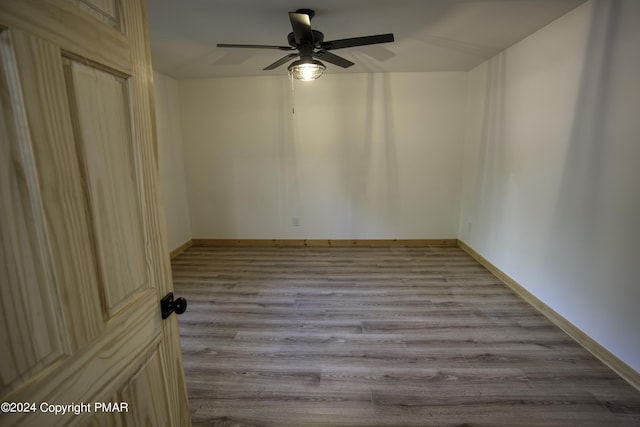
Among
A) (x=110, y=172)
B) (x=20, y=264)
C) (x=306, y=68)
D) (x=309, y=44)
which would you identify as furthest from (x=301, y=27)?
(x=20, y=264)

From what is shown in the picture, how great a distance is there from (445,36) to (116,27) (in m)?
2.84

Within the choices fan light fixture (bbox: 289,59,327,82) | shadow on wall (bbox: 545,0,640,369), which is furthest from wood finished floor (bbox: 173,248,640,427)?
fan light fixture (bbox: 289,59,327,82)

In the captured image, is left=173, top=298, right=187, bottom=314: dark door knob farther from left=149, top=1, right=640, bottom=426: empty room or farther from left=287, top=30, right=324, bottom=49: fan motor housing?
left=287, top=30, right=324, bottom=49: fan motor housing

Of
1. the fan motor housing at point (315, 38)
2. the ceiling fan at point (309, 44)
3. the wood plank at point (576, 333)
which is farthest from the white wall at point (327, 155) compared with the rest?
the fan motor housing at point (315, 38)

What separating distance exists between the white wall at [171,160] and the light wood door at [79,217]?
3.23 m

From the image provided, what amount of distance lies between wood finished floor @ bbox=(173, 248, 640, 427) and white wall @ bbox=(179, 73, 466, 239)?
1.18m

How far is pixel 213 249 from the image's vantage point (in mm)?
4242

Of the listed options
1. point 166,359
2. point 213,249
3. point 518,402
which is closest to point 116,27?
point 166,359

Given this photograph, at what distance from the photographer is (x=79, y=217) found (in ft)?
1.91

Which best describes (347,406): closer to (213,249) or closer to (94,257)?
(94,257)

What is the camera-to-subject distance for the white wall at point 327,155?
384cm

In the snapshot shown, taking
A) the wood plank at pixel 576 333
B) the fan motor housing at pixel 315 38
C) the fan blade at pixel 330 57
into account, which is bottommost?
the wood plank at pixel 576 333

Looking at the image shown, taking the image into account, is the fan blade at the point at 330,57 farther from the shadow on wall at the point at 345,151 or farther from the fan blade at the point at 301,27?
the shadow on wall at the point at 345,151

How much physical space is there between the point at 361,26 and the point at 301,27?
0.80 meters
